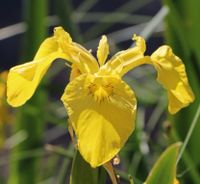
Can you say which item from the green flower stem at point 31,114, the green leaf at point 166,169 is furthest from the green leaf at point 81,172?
the green flower stem at point 31,114

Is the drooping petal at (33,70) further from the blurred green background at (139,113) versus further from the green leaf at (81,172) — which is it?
the blurred green background at (139,113)

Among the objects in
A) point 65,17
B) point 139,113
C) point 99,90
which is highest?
point 65,17

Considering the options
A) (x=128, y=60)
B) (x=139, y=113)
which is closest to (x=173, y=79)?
(x=128, y=60)

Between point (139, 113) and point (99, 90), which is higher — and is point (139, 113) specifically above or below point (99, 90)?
below

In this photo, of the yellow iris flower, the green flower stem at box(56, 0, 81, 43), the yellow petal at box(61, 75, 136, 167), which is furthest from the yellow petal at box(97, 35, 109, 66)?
the green flower stem at box(56, 0, 81, 43)

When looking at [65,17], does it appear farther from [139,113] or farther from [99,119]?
[99,119]

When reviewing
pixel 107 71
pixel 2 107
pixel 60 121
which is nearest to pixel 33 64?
pixel 107 71
